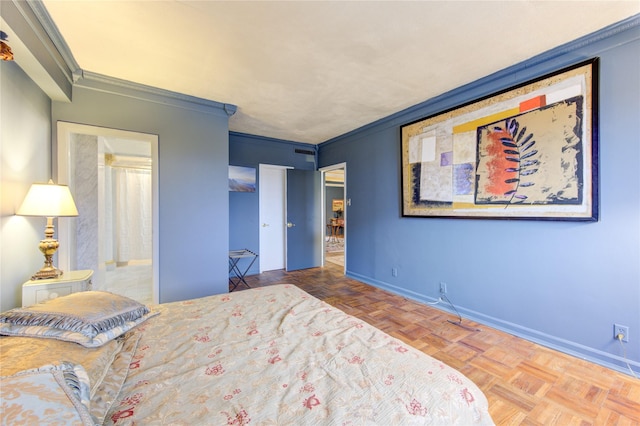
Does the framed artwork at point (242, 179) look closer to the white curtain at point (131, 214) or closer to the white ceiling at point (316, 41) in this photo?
the white ceiling at point (316, 41)

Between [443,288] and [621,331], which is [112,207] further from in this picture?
[621,331]

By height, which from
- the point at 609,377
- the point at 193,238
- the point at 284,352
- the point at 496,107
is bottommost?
the point at 609,377

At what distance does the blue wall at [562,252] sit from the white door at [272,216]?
8.26 ft

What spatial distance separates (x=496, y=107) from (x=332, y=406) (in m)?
3.06

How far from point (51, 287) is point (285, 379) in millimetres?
2095

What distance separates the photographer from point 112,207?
17.7 feet

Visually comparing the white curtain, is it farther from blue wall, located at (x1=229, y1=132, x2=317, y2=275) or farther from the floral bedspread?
the floral bedspread

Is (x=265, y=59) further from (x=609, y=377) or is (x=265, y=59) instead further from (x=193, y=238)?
(x=609, y=377)

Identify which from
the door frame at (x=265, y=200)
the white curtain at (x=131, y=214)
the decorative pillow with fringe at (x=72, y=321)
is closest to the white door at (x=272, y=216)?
the door frame at (x=265, y=200)

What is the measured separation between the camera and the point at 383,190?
399 cm

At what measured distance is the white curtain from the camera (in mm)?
5652

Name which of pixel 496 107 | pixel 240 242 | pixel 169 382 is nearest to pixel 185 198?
pixel 240 242

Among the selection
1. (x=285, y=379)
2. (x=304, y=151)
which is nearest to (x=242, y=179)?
(x=304, y=151)

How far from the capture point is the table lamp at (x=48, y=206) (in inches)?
72.7
